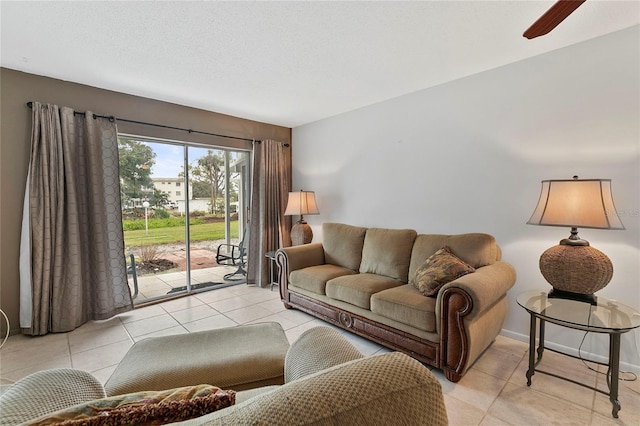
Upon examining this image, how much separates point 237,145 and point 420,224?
2.77 metres

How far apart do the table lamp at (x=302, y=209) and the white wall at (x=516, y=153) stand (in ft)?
2.12

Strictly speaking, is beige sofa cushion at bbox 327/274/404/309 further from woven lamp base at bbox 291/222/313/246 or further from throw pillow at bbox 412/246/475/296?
woven lamp base at bbox 291/222/313/246

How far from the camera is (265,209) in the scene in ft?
14.3

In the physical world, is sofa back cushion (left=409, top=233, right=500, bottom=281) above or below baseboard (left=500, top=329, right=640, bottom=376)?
above

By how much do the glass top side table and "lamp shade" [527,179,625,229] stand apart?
53 cm

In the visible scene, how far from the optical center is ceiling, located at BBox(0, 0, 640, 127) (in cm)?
185

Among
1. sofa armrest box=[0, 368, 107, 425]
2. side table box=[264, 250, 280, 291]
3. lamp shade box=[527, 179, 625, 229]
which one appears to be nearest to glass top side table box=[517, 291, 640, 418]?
lamp shade box=[527, 179, 625, 229]

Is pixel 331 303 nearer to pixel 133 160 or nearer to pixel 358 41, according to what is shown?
pixel 358 41

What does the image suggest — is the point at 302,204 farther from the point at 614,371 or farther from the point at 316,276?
the point at 614,371

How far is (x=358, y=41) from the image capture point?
221cm

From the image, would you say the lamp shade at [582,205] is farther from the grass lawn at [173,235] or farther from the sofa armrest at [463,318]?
the grass lawn at [173,235]

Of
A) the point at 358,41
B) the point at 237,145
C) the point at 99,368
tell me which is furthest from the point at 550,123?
the point at 99,368

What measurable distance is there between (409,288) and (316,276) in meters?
0.95

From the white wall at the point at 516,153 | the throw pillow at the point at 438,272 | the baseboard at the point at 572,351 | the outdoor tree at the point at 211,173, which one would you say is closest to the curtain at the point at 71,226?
the outdoor tree at the point at 211,173
